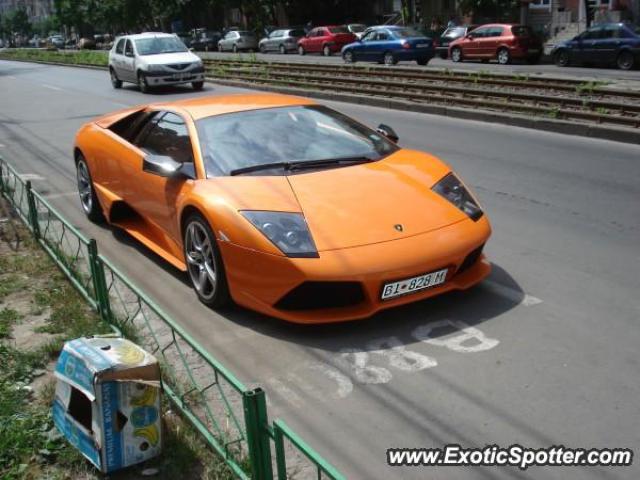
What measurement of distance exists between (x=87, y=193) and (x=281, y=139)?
9.74 feet

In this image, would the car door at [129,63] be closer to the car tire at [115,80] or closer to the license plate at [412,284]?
the car tire at [115,80]

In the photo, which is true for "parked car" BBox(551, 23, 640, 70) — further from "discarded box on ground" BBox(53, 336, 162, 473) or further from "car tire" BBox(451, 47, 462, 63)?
"discarded box on ground" BBox(53, 336, 162, 473)

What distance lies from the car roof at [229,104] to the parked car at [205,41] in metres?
48.0

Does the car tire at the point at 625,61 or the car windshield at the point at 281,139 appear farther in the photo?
the car tire at the point at 625,61

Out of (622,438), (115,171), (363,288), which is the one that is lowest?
(622,438)

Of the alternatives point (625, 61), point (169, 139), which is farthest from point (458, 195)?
point (625, 61)

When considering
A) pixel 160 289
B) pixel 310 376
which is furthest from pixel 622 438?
pixel 160 289

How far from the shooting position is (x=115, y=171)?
6453mm

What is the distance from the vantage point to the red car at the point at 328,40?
125 ft

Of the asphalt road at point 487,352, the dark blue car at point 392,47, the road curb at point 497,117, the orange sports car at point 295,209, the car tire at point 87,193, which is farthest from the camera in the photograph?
the dark blue car at point 392,47

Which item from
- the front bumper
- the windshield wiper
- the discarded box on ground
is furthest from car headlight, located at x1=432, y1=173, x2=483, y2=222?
the discarded box on ground

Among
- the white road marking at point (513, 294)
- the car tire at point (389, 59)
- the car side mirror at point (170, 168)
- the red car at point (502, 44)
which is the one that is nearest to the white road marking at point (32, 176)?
the car side mirror at point (170, 168)

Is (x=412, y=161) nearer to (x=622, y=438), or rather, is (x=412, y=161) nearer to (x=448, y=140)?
(x=622, y=438)

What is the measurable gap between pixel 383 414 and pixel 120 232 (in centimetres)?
423
